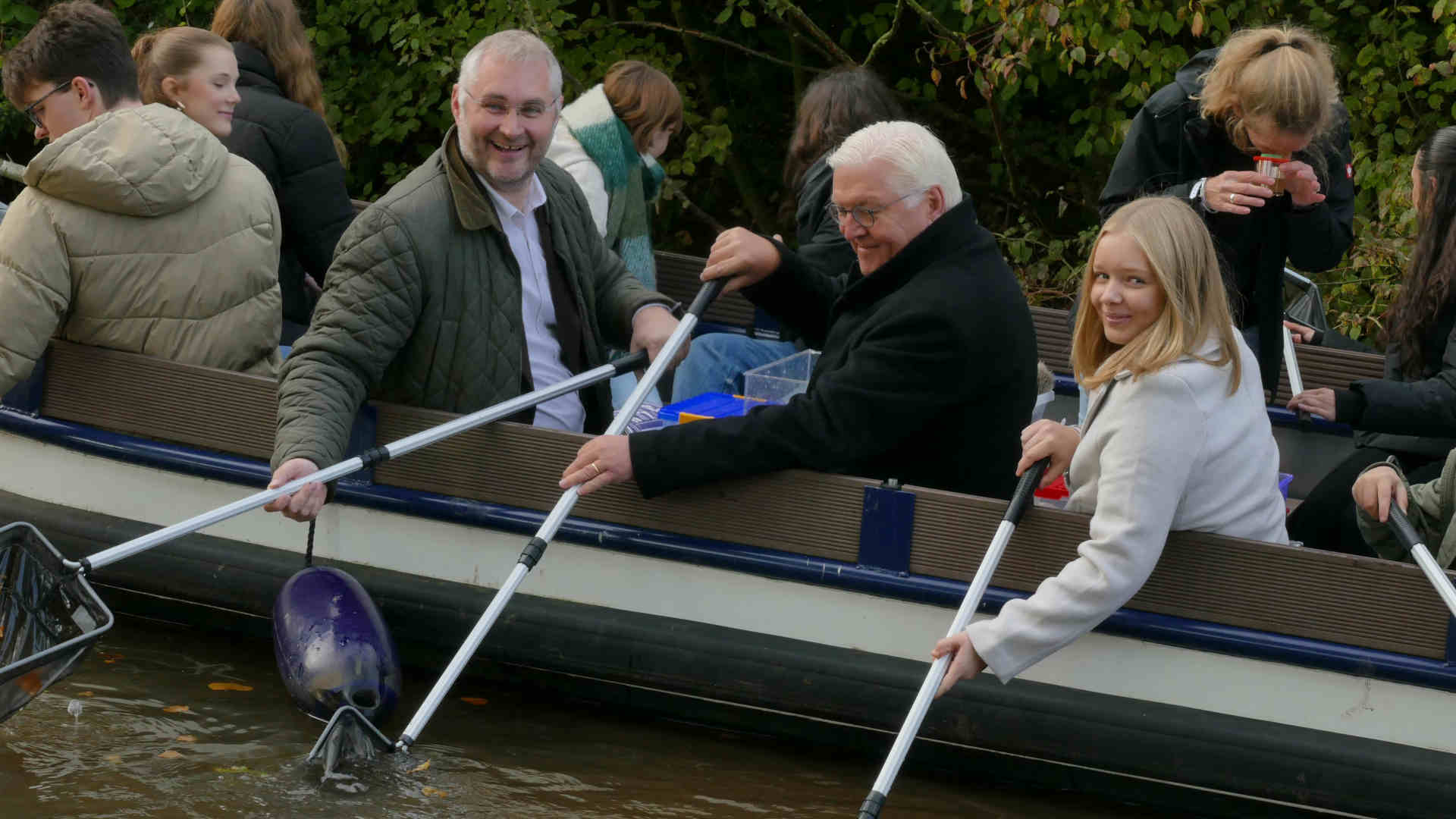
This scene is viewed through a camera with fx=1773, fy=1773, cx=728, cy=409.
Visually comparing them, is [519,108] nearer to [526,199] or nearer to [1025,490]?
[526,199]

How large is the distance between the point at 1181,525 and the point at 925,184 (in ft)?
2.91

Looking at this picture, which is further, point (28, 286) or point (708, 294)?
point (708, 294)

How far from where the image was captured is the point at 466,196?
Result: 4133mm

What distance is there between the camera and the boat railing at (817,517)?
3633 millimetres

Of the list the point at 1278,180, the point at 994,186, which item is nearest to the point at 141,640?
the point at 1278,180

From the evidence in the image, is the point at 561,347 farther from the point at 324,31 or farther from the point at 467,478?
the point at 324,31

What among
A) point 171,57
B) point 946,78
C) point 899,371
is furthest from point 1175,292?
point 946,78

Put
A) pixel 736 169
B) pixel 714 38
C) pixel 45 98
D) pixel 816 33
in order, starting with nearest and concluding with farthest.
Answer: pixel 45 98, pixel 816 33, pixel 714 38, pixel 736 169

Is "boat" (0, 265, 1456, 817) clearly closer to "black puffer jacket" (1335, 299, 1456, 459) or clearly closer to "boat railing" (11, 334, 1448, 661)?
"boat railing" (11, 334, 1448, 661)

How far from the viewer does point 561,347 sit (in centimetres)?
443

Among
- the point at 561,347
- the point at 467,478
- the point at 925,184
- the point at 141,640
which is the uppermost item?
the point at 925,184

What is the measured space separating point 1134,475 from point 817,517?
2.69 feet

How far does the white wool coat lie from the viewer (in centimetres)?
337

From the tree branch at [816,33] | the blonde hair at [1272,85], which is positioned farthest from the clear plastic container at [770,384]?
the tree branch at [816,33]
